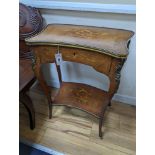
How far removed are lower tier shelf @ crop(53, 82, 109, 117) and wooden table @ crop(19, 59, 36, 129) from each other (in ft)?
0.73

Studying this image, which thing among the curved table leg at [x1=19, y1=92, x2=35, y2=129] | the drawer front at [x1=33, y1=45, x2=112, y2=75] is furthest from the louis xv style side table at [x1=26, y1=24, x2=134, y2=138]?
the curved table leg at [x1=19, y1=92, x2=35, y2=129]

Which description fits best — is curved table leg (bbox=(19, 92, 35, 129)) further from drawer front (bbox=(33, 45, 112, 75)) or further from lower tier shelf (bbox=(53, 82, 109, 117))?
drawer front (bbox=(33, 45, 112, 75))

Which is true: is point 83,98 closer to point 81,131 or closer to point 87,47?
point 81,131

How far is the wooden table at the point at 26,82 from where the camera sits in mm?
1198

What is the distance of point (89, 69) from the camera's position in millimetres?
1553

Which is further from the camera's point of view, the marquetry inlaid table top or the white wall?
the white wall

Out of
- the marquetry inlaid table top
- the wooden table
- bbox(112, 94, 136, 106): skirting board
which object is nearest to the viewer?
the marquetry inlaid table top

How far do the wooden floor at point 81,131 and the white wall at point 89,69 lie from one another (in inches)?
7.4

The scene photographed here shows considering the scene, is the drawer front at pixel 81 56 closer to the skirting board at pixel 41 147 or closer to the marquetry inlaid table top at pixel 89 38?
the marquetry inlaid table top at pixel 89 38

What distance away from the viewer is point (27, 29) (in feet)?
4.34

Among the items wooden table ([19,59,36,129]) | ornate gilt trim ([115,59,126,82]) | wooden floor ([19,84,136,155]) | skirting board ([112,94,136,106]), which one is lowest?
wooden floor ([19,84,136,155])

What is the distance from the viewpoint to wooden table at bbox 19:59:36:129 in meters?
1.20

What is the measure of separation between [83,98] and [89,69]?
277 millimetres

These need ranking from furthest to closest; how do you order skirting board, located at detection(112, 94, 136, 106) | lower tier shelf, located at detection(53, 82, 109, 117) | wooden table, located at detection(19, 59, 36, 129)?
skirting board, located at detection(112, 94, 136, 106)
lower tier shelf, located at detection(53, 82, 109, 117)
wooden table, located at detection(19, 59, 36, 129)
